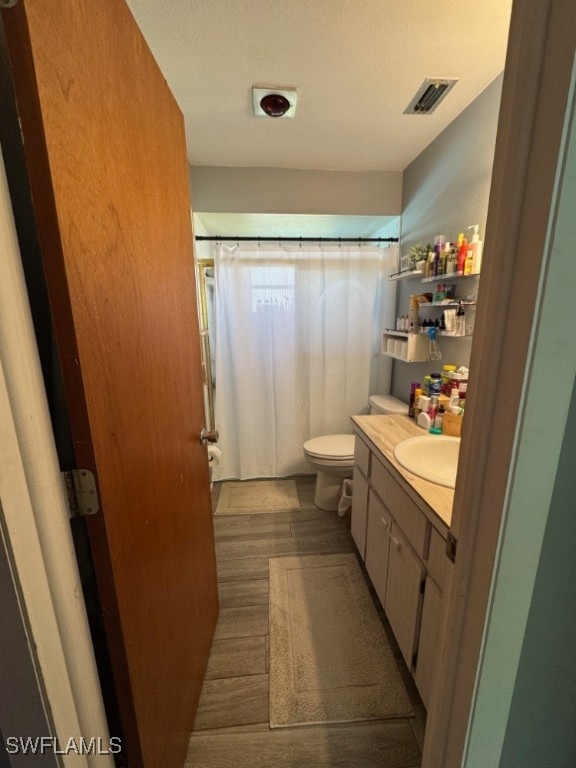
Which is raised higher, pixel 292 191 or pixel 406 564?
pixel 292 191

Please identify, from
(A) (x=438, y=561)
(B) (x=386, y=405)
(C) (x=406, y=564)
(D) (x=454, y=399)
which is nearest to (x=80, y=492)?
(A) (x=438, y=561)

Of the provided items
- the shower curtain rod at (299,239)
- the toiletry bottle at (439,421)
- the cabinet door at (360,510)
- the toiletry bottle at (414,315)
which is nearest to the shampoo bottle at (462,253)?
the toiletry bottle at (414,315)

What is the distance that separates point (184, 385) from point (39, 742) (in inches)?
31.1

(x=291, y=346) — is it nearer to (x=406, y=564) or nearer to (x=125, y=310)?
(x=406, y=564)

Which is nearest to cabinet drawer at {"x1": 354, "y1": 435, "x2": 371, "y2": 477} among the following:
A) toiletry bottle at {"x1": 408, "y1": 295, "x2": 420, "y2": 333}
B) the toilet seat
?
the toilet seat

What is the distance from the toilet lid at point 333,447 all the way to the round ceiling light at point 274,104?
1.90 m

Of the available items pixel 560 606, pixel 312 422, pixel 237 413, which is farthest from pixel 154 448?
pixel 312 422

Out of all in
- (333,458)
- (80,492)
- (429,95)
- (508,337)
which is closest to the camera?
(508,337)

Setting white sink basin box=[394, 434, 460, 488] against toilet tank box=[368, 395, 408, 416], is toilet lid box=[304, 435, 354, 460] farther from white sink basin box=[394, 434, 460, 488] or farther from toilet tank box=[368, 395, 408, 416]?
white sink basin box=[394, 434, 460, 488]

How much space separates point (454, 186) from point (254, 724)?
8.21 feet

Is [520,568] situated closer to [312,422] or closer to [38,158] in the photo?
[38,158]

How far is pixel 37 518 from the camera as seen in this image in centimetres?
48

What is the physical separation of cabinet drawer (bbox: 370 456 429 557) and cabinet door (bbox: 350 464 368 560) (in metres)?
0.17

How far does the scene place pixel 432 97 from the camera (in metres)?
1.37
